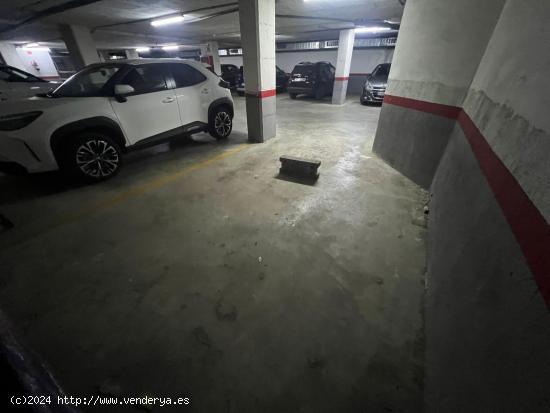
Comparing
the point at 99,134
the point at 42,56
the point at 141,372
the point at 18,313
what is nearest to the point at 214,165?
the point at 99,134

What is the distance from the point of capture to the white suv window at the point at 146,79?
3852mm

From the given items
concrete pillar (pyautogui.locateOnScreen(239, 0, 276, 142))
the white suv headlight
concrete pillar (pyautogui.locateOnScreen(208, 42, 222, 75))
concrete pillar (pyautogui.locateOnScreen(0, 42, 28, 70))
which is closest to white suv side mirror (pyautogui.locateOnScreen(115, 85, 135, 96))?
the white suv headlight

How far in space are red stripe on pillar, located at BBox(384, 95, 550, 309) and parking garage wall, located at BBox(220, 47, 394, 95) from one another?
16444 mm

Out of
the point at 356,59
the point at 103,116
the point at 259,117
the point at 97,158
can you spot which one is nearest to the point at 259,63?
the point at 259,117

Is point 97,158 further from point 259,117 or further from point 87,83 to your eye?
point 259,117

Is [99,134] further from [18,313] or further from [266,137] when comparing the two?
[266,137]

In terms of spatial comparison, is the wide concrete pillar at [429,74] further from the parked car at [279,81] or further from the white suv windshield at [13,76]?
the parked car at [279,81]

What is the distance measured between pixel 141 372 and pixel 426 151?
4275 mm

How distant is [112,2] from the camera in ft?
20.0

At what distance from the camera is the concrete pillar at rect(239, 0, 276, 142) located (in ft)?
14.9

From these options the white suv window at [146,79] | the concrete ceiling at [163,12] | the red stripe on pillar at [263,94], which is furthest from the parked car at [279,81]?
the white suv window at [146,79]

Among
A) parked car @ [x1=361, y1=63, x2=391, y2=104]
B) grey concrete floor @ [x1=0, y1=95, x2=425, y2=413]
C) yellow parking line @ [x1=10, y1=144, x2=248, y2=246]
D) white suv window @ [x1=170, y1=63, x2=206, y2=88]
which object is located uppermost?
white suv window @ [x1=170, y1=63, x2=206, y2=88]

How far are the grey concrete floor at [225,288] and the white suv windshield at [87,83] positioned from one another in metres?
1.42

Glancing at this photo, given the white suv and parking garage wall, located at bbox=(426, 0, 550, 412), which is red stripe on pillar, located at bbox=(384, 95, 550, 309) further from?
the white suv
